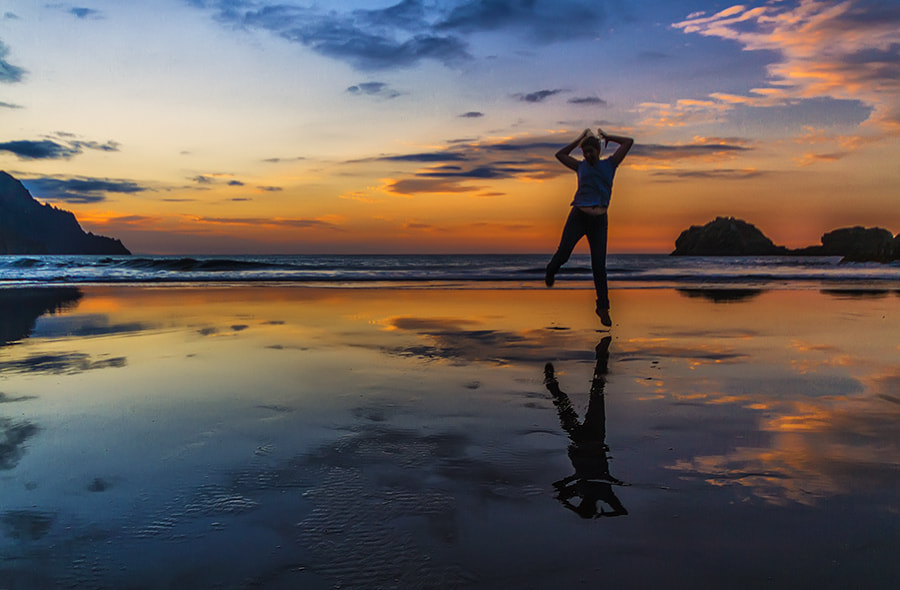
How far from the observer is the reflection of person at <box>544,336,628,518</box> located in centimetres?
266

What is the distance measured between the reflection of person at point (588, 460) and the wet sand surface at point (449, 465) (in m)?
0.02

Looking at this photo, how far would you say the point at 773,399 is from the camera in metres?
4.66

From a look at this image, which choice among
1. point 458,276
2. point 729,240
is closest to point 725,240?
point 729,240

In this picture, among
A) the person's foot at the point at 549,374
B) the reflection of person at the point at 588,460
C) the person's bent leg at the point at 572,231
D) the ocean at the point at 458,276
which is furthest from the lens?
the ocean at the point at 458,276

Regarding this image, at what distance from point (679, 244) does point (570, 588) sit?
473 ft

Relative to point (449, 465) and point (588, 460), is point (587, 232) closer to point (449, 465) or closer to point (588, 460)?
point (588, 460)

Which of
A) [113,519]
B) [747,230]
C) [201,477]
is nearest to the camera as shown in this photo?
[113,519]

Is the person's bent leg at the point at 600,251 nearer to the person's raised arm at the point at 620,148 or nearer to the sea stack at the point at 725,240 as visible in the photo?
the person's raised arm at the point at 620,148

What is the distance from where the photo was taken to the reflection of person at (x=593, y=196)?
7.00 m

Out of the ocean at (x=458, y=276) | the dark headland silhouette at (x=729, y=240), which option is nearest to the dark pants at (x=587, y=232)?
the ocean at (x=458, y=276)

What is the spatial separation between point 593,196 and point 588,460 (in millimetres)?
4570

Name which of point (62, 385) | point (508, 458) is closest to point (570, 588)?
point (508, 458)

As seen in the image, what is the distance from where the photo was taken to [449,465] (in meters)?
3.18

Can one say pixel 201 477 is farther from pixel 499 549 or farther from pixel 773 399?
pixel 773 399
